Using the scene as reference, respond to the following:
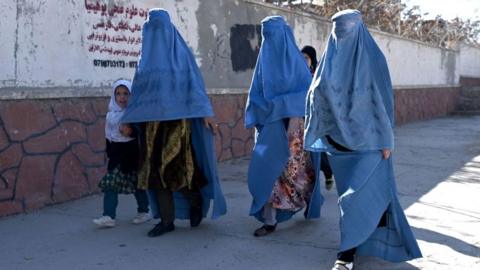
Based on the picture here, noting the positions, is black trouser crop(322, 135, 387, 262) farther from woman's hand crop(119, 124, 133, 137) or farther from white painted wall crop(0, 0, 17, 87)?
white painted wall crop(0, 0, 17, 87)

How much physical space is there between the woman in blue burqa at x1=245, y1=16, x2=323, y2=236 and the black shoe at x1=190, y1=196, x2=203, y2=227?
48 centimetres

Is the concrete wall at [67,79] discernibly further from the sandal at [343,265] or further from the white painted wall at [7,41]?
the sandal at [343,265]

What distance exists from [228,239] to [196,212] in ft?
1.35

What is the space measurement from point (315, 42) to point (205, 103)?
7.89m

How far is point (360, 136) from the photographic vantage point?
3.91m

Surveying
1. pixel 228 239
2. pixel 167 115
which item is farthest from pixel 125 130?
pixel 228 239

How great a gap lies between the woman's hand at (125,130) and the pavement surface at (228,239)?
84cm

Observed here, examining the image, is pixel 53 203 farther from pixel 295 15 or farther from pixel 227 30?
pixel 295 15

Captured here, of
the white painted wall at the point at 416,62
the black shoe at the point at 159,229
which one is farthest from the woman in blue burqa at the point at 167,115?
the white painted wall at the point at 416,62

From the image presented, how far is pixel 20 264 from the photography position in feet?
14.1

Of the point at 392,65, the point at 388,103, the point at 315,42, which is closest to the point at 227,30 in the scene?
the point at 315,42

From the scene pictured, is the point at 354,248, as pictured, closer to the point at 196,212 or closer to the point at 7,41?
the point at 196,212

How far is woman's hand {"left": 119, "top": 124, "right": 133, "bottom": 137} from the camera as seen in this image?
15.9ft

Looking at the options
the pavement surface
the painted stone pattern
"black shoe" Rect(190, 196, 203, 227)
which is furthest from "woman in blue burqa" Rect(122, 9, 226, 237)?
the painted stone pattern
